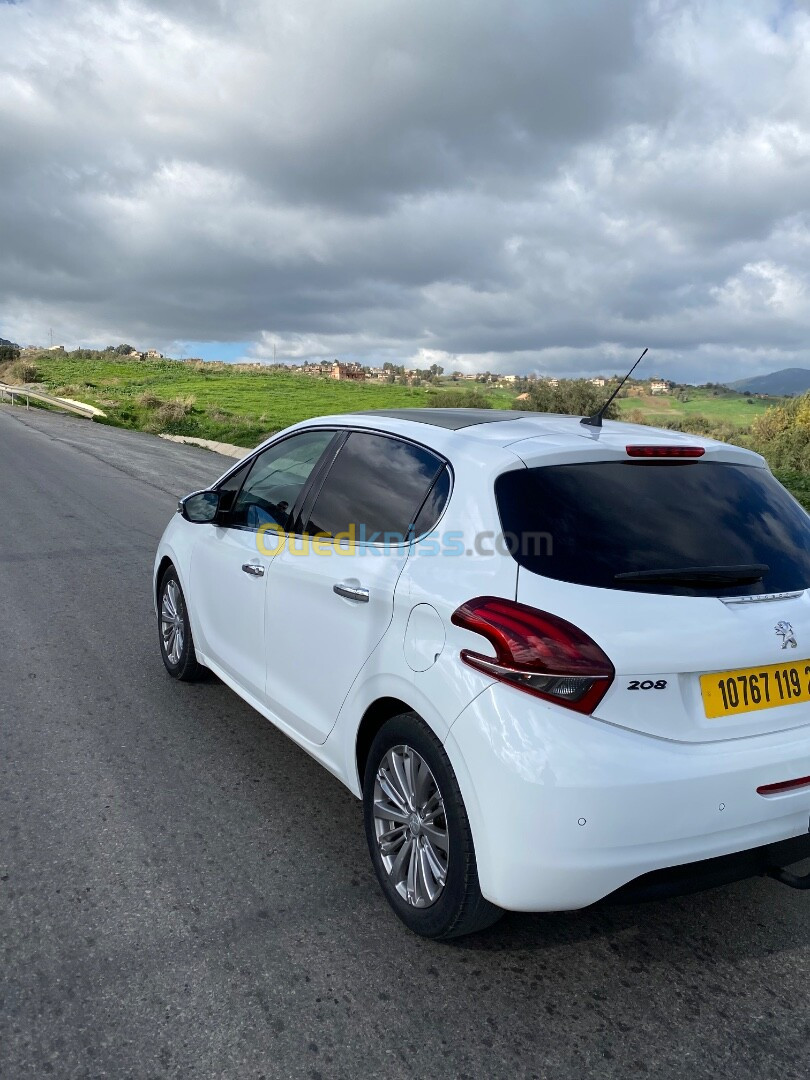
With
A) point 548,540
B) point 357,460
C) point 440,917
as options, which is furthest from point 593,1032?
point 357,460

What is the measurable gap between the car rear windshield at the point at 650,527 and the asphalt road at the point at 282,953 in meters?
1.25

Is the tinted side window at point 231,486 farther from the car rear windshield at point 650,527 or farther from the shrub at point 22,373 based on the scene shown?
the shrub at point 22,373

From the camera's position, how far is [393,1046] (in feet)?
7.75

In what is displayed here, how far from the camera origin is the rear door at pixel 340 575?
3113 mm

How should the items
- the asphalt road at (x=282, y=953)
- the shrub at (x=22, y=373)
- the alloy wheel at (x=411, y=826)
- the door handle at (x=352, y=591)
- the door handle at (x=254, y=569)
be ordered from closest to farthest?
1. the asphalt road at (x=282, y=953)
2. the alloy wheel at (x=411, y=826)
3. the door handle at (x=352, y=591)
4. the door handle at (x=254, y=569)
5. the shrub at (x=22, y=373)

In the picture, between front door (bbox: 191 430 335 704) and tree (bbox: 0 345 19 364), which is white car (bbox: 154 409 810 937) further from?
tree (bbox: 0 345 19 364)

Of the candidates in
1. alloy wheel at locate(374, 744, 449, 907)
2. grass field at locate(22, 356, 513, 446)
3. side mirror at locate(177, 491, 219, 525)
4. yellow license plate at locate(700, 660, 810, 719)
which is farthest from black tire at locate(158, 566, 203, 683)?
grass field at locate(22, 356, 513, 446)

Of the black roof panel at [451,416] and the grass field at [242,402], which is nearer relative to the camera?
the black roof panel at [451,416]

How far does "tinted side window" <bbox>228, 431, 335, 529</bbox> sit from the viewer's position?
3.94m

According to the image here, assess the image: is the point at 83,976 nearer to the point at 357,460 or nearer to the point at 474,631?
the point at 474,631

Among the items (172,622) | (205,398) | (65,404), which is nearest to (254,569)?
(172,622)

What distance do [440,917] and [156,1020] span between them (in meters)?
0.89

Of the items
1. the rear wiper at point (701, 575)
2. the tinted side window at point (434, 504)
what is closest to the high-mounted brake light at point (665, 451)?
the rear wiper at point (701, 575)

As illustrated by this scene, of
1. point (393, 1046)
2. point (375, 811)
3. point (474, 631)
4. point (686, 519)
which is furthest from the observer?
point (375, 811)
